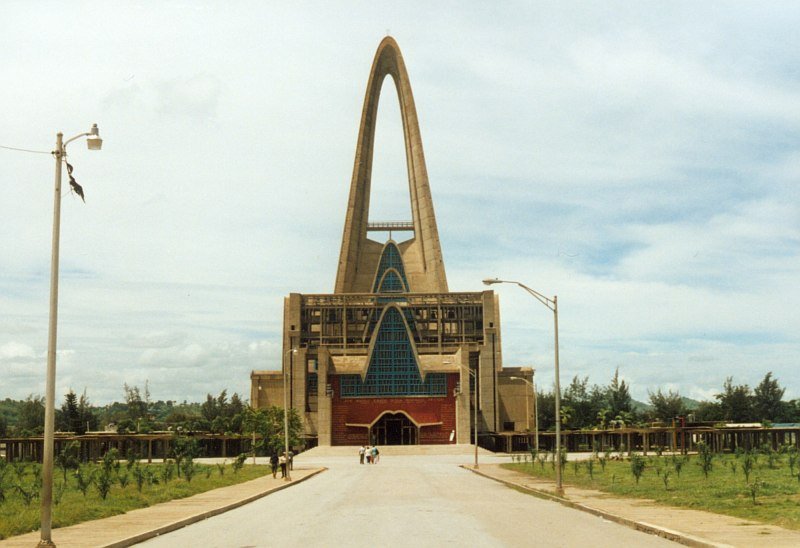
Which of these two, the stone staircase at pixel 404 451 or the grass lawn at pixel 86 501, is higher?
→ the grass lawn at pixel 86 501

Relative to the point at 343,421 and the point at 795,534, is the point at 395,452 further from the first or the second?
the point at 795,534

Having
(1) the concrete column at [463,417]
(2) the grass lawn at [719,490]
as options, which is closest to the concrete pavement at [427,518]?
(2) the grass lawn at [719,490]

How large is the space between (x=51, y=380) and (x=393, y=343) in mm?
100633

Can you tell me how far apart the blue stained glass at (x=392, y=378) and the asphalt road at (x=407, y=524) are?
268 ft

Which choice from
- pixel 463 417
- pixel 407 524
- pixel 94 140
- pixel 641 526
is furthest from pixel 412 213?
Result: pixel 94 140

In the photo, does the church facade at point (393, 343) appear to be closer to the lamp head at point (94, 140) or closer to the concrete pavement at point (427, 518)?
the concrete pavement at point (427, 518)

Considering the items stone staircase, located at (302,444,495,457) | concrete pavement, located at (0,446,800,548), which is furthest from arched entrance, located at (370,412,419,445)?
concrete pavement, located at (0,446,800,548)

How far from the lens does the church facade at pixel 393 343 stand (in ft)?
375

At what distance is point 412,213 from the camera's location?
16175 cm

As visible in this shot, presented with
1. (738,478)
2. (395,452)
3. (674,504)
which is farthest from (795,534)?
(395,452)

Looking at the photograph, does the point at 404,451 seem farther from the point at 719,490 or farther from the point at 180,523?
the point at 180,523

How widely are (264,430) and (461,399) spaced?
118 feet

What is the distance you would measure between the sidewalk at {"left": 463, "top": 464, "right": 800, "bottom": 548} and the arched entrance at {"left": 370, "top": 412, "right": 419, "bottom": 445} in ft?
273

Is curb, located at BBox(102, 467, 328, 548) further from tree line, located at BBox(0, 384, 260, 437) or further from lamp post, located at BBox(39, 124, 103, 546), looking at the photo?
tree line, located at BBox(0, 384, 260, 437)
